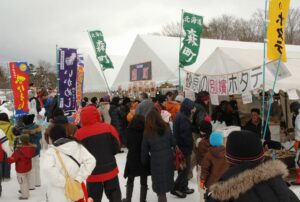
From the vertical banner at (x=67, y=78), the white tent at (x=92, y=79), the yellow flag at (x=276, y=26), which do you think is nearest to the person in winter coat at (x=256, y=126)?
the yellow flag at (x=276, y=26)

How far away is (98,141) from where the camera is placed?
4.20 metres

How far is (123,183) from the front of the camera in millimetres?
6684

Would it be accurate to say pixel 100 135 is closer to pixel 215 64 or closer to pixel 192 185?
pixel 192 185

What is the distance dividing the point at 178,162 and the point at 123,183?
1.65 m

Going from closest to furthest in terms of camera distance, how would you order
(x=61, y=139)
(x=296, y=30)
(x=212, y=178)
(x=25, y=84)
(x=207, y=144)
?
1. (x=61, y=139)
2. (x=212, y=178)
3. (x=207, y=144)
4. (x=25, y=84)
5. (x=296, y=30)

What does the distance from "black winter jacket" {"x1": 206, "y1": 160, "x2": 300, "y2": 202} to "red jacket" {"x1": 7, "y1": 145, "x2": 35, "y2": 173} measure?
4715 mm

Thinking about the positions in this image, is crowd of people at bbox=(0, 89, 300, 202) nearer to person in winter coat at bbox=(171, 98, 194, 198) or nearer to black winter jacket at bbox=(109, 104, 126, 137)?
person in winter coat at bbox=(171, 98, 194, 198)

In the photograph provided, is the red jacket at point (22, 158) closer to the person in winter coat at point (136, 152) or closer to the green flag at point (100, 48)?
the person in winter coat at point (136, 152)

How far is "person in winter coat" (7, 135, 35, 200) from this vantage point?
5.86 meters

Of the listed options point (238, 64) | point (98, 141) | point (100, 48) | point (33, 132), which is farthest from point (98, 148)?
point (100, 48)

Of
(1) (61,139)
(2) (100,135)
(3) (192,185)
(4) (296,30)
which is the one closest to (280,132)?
(3) (192,185)

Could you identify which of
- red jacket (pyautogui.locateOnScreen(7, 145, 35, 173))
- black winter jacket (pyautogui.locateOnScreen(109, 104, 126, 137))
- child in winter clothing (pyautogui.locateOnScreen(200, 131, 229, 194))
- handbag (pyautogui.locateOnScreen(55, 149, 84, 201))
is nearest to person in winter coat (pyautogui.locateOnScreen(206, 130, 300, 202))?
handbag (pyautogui.locateOnScreen(55, 149, 84, 201))

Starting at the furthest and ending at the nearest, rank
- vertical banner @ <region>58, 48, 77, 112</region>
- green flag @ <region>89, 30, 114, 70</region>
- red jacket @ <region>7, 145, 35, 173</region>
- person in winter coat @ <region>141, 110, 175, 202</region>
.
Answer: green flag @ <region>89, 30, 114, 70</region> → vertical banner @ <region>58, 48, 77, 112</region> → red jacket @ <region>7, 145, 35, 173</region> → person in winter coat @ <region>141, 110, 175, 202</region>

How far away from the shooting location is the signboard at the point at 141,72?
13.4 metres
